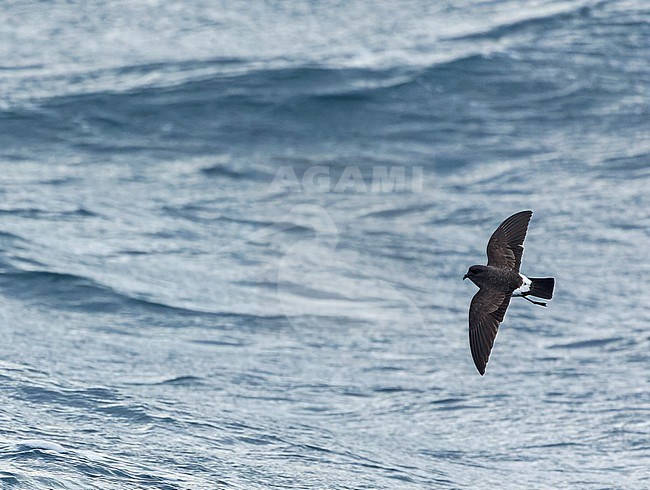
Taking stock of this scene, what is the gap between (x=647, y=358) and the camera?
1175 cm

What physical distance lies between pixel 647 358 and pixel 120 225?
236 inches

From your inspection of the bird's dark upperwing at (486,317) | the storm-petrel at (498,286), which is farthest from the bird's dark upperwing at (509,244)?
the bird's dark upperwing at (486,317)

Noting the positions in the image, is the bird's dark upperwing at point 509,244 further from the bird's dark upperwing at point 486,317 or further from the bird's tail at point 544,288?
the bird's tail at point 544,288

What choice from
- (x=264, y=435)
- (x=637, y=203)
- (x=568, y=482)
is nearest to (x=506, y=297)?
(x=568, y=482)

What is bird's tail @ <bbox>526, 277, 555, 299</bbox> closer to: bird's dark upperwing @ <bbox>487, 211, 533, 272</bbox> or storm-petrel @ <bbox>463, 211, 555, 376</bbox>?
storm-petrel @ <bbox>463, 211, 555, 376</bbox>

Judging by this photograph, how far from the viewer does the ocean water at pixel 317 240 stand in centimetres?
966

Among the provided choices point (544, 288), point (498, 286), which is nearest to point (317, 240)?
point (498, 286)

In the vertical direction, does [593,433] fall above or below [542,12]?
below

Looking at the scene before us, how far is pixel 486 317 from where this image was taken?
26.3 feet

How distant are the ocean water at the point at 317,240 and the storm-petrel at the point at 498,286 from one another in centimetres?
143

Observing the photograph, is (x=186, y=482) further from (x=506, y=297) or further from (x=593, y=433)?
(x=593, y=433)

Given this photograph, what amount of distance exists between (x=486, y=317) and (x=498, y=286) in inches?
9.7

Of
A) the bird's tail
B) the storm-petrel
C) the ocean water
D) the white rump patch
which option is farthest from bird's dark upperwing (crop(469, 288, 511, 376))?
the ocean water

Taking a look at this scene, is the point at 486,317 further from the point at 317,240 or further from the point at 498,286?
the point at 317,240
